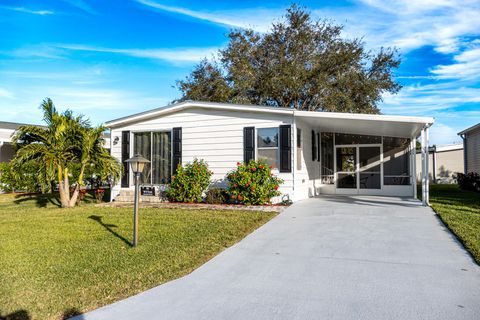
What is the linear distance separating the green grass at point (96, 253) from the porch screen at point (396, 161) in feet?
21.6

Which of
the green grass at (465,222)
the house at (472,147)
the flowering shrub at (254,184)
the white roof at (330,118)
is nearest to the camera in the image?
the green grass at (465,222)

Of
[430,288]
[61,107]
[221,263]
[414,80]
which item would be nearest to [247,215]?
[221,263]

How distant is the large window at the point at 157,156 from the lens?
435 inches

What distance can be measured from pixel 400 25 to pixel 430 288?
12.5 meters

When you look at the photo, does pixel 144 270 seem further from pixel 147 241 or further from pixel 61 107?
pixel 61 107

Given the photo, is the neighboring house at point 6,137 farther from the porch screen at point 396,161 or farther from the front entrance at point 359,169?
the porch screen at point 396,161

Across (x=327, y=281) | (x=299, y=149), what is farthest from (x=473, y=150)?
(x=327, y=281)

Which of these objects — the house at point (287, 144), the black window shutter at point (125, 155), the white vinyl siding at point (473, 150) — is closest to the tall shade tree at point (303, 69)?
the white vinyl siding at point (473, 150)

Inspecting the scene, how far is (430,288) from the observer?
3309 mm

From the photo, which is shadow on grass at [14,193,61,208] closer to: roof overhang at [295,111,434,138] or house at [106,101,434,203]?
→ house at [106,101,434,203]

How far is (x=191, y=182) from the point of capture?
9.85 metres

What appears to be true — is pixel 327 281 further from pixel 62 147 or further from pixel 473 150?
pixel 473 150

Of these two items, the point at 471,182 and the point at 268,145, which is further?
the point at 471,182

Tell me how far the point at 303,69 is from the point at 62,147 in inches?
478
